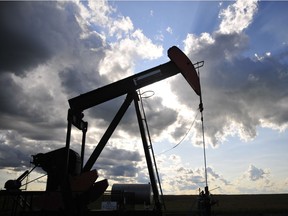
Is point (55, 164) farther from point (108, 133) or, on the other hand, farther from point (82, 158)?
point (108, 133)

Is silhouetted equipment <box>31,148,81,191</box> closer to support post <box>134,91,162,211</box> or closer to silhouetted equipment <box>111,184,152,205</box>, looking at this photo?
support post <box>134,91,162,211</box>

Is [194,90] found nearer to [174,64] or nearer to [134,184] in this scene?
[174,64]

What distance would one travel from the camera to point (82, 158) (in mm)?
9906

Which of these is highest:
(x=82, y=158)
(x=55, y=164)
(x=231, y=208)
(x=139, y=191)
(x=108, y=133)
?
(x=108, y=133)

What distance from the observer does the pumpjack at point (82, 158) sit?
812 centimetres

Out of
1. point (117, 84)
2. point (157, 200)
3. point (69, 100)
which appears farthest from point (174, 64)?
point (157, 200)

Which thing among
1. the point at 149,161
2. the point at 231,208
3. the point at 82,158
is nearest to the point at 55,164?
the point at 82,158

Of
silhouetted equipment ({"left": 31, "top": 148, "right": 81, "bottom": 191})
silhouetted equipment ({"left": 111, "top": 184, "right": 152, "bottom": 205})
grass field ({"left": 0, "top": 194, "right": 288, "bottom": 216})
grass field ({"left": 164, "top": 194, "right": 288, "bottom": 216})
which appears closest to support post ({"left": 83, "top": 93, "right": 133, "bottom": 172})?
silhouetted equipment ({"left": 31, "top": 148, "right": 81, "bottom": 191})

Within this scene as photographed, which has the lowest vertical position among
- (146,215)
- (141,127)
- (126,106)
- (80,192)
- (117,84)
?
(146,215)

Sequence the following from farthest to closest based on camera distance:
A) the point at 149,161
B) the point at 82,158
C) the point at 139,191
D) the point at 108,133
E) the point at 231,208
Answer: the point at 231,208 → the point at 139,191 → the point at 82,158 → the point at 108,133 → the point at 149,161

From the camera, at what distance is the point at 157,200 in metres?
8.06

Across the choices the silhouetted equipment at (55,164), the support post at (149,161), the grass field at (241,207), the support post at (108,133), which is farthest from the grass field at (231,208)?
the support post at (108,133)

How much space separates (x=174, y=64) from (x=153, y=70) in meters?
0.68

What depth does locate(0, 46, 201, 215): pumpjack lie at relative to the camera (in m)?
8.12
